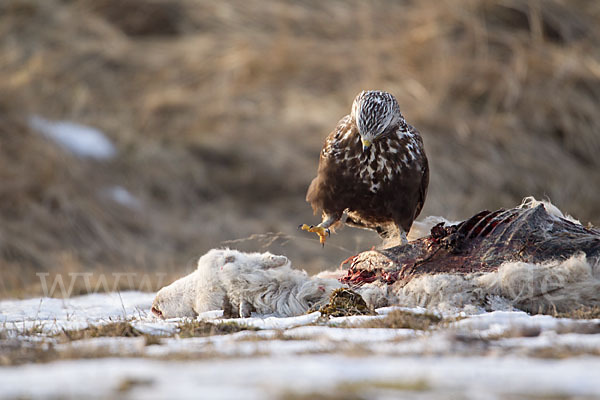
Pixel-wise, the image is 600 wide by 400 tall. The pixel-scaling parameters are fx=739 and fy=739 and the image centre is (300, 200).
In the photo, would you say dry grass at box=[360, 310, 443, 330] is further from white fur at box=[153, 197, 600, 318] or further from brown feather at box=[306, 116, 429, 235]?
brown feather at box=[306, 116, 429, 235]

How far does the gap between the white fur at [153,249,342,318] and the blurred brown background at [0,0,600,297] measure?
20.1 feet

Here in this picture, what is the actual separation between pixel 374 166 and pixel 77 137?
8.93 meters

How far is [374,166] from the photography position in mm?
4949

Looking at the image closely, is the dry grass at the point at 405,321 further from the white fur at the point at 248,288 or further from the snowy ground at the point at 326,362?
the white fur at the point at 248,288

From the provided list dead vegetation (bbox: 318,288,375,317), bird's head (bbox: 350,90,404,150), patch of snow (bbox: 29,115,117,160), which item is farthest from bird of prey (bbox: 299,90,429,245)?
patch of snow (bbox: 29,115,117,160)

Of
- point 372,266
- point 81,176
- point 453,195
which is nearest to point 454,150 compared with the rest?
point 453,195

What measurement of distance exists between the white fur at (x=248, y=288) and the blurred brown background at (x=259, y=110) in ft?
20.1

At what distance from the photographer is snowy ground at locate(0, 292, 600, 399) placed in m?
1.94

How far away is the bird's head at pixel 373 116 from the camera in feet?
15.7

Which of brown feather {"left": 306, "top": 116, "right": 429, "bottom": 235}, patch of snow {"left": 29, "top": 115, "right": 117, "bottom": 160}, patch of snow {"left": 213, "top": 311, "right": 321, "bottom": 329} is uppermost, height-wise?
patch of snow {"left": 29, "top": 115, "right": 117, "bottom": 160}

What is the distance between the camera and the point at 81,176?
11898 millimetres

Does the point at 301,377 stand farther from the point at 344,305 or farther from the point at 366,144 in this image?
the point at 366,144

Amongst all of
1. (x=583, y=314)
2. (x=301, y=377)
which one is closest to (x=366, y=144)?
(x=583, y=314)

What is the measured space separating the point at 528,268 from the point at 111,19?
13259 mm
